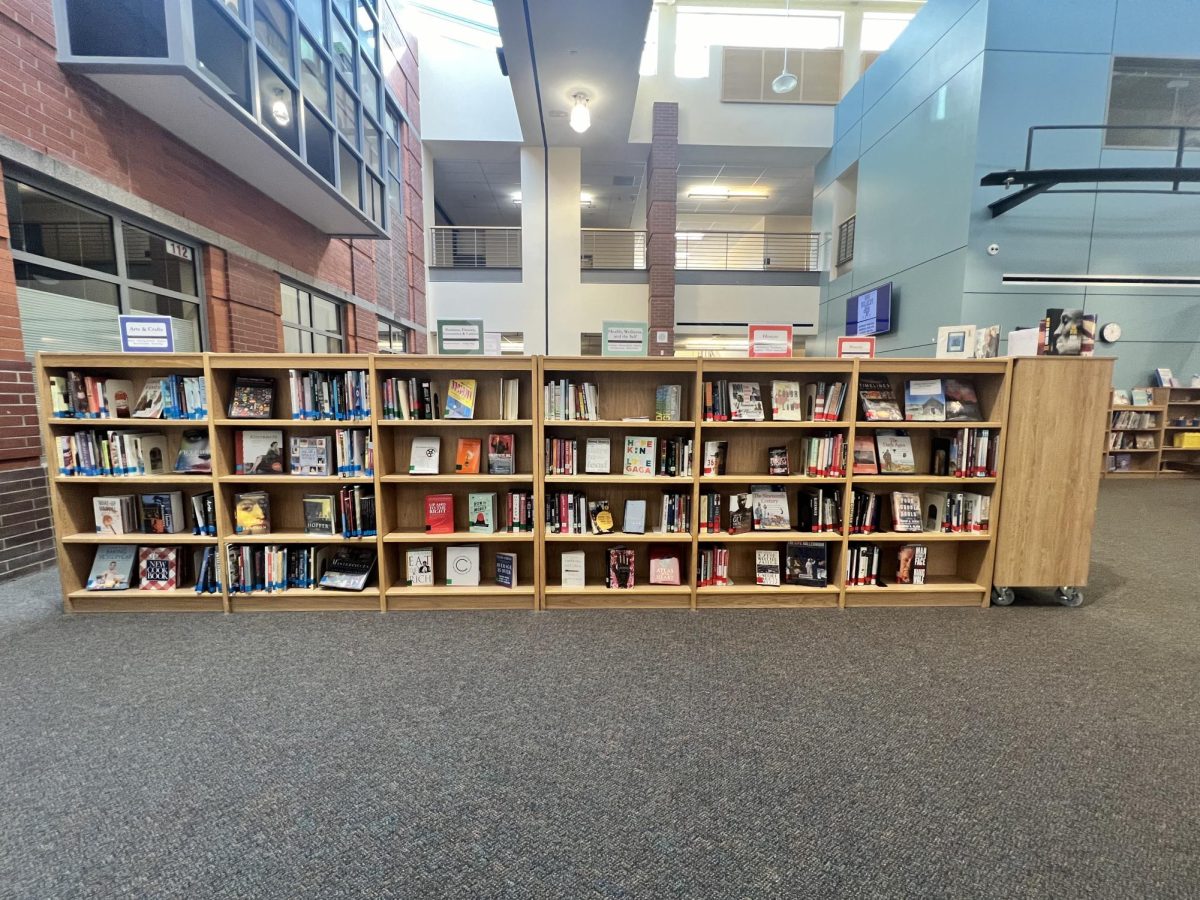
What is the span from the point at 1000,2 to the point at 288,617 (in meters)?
9.01

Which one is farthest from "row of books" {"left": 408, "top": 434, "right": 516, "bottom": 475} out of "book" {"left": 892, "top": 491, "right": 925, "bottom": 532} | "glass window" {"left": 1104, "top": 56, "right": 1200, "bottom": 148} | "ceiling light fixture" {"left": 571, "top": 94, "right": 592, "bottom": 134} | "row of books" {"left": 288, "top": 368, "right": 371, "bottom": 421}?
"glass window" {"left": 1104, "top": 56, "right": 1200, "bottom": 148}

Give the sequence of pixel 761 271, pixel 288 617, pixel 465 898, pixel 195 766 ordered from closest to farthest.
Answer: pixel 465 898 → pixel 195 766 → pixel 288 617 → pixel 761 271

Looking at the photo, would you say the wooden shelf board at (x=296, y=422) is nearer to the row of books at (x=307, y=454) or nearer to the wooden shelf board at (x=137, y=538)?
the row of books at (x=307, y=454)

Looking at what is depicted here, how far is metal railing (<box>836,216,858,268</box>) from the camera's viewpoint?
28.3ft

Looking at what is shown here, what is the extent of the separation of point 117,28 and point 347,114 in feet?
9.37

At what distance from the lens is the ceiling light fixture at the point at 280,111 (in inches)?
180

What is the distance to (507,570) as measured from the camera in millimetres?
3215

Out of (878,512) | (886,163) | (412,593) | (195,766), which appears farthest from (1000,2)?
(195,766)

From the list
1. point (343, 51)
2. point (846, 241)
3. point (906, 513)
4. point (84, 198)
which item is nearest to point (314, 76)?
point (343, 51)

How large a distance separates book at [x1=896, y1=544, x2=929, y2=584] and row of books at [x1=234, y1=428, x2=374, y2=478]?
345 cm

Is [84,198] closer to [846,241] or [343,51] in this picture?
[343,51]

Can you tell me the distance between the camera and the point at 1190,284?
241 inches

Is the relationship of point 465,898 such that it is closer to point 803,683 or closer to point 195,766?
point 195,766

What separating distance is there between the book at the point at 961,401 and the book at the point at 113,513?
5.14 m
